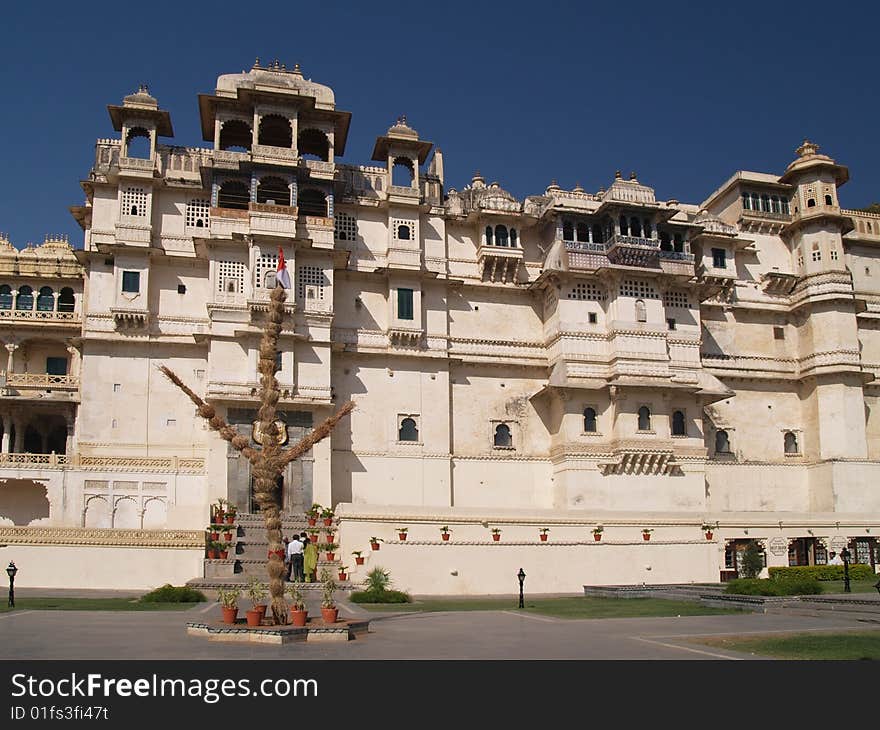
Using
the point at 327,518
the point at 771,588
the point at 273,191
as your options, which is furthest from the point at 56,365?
the point at 771,588

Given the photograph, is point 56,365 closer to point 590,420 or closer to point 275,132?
point 275,132

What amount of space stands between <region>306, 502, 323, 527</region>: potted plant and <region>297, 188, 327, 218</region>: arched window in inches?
590

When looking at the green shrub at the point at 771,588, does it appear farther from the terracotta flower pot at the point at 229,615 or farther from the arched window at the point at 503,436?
the arched window at the point at 503,436

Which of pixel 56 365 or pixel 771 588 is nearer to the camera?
pixel 771 588

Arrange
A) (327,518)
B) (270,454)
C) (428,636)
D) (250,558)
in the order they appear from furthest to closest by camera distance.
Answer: (327,518)
(250,558)
(270,454)
(428,636)

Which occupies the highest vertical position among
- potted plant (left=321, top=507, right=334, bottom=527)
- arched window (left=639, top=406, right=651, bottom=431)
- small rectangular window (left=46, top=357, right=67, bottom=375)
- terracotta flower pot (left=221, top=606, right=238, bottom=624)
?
small rectangular window (left=46, top=357, right=67, bottom=375)

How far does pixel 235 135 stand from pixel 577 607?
30.4 meters

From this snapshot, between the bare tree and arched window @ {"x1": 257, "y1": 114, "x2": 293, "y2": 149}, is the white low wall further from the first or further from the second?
arched window @ {"x1": 257, "y1": 114, "x2": 293, "y2": 149}

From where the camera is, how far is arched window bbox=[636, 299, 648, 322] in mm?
46969

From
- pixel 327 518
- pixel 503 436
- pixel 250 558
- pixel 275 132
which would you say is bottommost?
pixel 250 558

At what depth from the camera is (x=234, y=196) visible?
45156 millimetres

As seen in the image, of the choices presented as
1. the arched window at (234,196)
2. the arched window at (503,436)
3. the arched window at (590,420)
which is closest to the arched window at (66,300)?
the arched window at (234,196)

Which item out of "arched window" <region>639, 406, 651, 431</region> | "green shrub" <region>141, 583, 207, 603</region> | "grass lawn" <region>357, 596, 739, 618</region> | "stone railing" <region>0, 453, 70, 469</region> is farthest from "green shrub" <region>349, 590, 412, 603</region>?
"arched window" <region>639, 406, 651, 431</region>

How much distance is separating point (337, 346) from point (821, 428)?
86.1 ft
